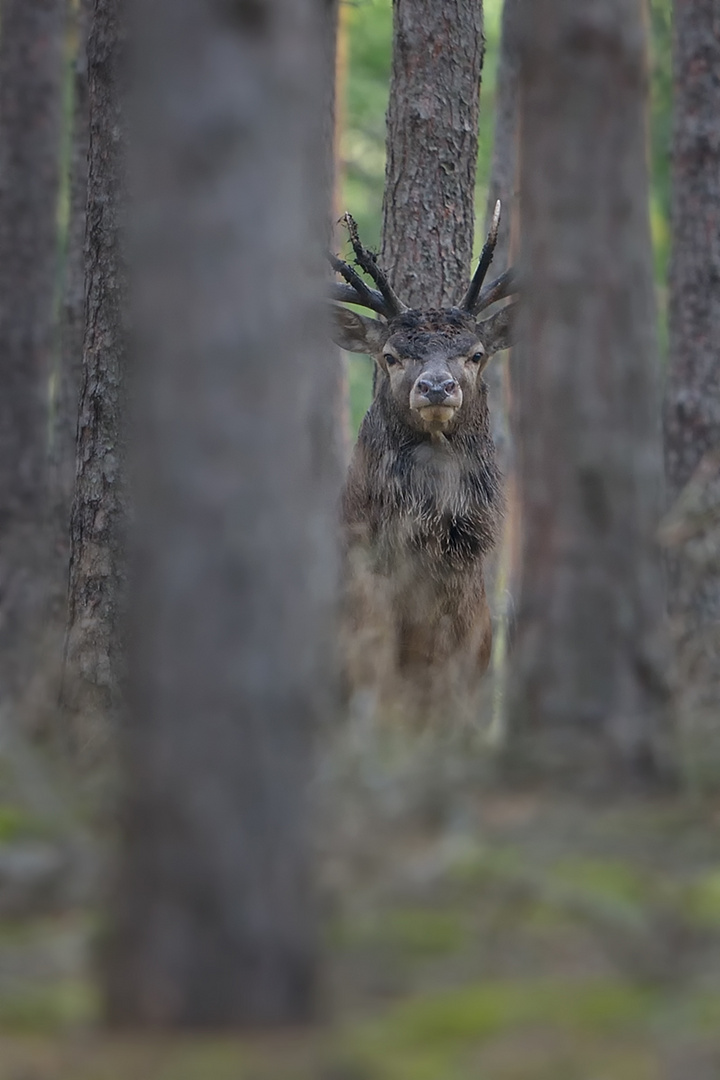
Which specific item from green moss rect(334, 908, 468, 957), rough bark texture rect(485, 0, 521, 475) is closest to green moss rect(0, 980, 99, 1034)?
green moss rect(334, 908, 468, 957)

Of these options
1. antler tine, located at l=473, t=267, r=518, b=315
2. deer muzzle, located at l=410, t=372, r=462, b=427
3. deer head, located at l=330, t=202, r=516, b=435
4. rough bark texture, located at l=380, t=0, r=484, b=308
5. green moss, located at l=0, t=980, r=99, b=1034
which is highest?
rough bark texture, located at l=380, t=0, r=484, b=308

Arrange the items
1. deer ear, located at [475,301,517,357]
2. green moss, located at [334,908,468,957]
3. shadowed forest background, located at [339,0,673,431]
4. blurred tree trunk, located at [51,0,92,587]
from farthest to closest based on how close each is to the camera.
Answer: shadowed forest background, located at [339,0,673,431] → blurred tree trunk, located at [51,0,92,587] → deer ear, located at [475,301,517,357] → green moss, located at [334,908,468,957]

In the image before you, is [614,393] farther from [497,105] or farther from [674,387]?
[497,105]

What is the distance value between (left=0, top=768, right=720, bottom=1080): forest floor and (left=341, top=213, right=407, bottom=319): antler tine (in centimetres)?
548

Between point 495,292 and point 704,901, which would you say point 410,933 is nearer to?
point 704,901

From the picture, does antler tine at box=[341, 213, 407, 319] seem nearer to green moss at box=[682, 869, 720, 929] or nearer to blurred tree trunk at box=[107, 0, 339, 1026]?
green moss at box=[682, 869, 720, 929]

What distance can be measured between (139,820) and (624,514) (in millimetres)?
2354

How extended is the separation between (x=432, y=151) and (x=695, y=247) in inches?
114

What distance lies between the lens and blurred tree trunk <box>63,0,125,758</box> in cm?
905

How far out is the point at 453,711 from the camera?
280 inches

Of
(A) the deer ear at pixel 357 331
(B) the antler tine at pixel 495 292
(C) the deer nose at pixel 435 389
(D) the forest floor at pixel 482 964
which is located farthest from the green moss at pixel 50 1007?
(B) the antler tine at pixel 495 292

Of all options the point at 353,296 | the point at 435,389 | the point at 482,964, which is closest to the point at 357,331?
the point at 353,296

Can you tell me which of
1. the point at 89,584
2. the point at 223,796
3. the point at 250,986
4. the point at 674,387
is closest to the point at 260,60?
the point at 223,796

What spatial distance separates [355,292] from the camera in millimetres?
10219
